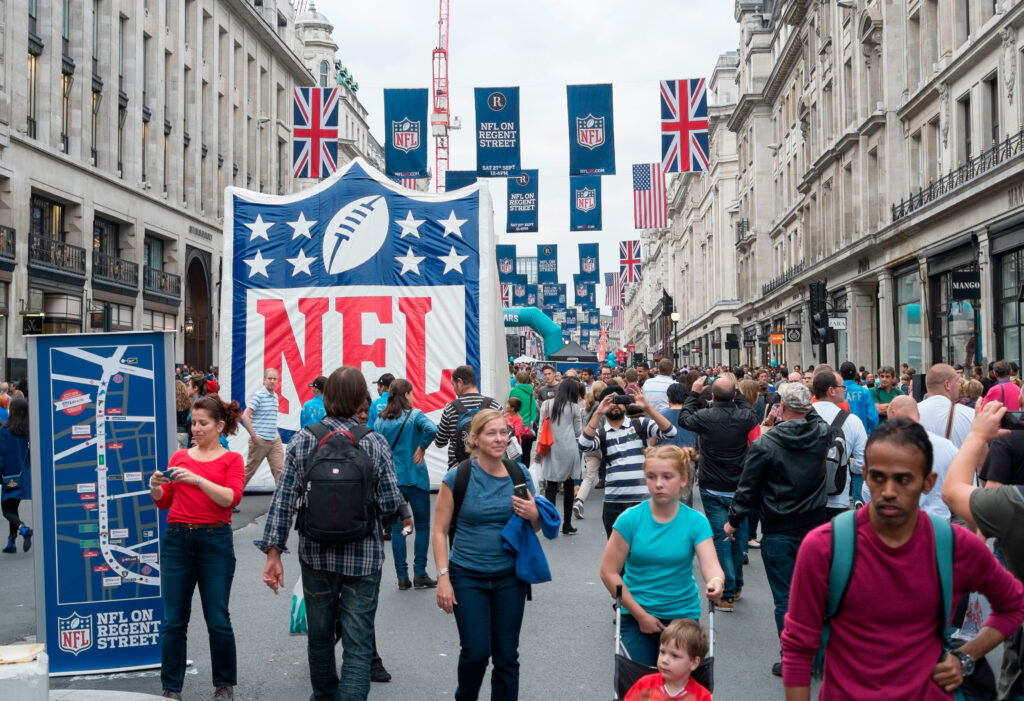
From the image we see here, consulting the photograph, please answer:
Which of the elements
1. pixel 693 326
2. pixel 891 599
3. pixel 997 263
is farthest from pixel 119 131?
pixel 693 326

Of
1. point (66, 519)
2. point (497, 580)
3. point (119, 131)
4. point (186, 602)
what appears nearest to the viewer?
point (497, 580)

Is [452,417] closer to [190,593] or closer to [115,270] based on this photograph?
[190,593]

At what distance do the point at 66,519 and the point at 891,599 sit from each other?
5.29 metres

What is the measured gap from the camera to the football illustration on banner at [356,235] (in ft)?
50.6

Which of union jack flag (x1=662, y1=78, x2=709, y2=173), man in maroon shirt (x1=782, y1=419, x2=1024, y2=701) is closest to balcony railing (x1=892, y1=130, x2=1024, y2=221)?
union jack flag (x1=662, y1=78, x2=709, y2=173)

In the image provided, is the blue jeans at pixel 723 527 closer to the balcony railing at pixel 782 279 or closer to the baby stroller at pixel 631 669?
the baby stroller at pixel 631 669

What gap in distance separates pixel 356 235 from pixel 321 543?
10.5m

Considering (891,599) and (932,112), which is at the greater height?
(932,112)

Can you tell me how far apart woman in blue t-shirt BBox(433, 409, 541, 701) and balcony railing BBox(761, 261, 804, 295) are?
42311 mm

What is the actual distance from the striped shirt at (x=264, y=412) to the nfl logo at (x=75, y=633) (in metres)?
6.87

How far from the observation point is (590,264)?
55406mm

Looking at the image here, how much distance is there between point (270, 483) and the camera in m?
15.4

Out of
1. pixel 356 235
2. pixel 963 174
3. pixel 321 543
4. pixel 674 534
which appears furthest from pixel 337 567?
pixel 963 174

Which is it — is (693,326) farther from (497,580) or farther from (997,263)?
(497,580)
